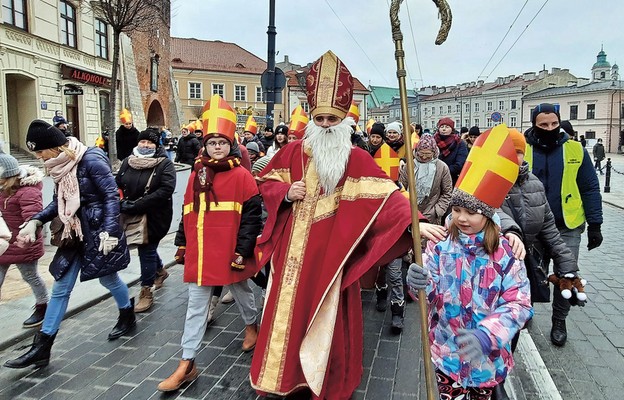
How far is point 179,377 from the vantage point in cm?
328

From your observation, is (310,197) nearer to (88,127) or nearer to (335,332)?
(335,332)

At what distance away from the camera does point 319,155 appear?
3186 millimetres

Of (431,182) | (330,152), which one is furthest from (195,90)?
(330,152)

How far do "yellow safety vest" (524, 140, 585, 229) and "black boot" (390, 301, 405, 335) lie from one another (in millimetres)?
1668

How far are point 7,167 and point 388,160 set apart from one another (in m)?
4.08

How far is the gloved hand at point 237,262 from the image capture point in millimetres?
3544

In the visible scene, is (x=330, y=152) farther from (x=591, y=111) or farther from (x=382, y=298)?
(x=591, y=111)

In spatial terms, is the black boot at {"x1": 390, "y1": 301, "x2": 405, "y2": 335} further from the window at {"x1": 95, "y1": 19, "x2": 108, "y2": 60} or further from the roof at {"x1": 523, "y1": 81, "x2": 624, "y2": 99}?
the roof at {"x1": 523, "y1": 81, "x2": 624, "y2": 99}

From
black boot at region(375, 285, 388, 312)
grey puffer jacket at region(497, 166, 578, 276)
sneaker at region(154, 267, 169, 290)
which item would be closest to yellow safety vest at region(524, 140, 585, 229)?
grey puffer jacket at region(497, 166, 578, 276)

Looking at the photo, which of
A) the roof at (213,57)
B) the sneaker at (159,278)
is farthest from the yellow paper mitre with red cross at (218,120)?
the roof at (213,57)

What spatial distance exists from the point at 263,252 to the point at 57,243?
5.70ft

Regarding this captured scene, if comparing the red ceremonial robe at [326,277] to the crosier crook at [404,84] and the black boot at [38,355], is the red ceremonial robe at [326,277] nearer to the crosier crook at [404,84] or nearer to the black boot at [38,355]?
the crosier crook at [404,84]

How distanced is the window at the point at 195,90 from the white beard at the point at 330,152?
2279 inches

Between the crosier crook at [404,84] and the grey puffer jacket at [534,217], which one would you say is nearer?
the crosier crook at [404,84]
